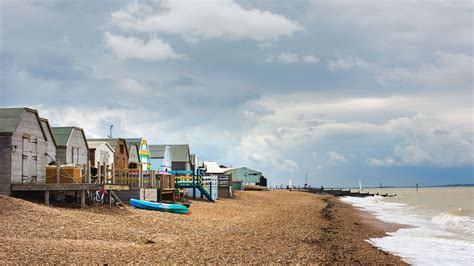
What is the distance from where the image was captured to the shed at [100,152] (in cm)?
4162

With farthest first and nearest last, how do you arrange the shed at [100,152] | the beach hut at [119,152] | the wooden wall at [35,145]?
the beach hut at [119,152]
the shed at [100,152]
the wooden wall at [35,145]

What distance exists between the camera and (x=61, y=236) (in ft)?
57.8

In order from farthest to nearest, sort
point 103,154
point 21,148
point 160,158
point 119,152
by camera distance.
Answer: point 160,158, point 119,152, point 103,154, point 21,148

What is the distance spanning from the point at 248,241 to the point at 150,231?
170 inches

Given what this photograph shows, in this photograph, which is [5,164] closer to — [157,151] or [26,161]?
[26,161]

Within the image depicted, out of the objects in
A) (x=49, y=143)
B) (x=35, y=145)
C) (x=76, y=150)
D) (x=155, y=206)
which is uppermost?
(x=49, y=143)

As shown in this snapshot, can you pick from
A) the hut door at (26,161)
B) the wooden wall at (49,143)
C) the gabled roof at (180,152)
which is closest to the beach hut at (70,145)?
the wooden wall at (49,143)

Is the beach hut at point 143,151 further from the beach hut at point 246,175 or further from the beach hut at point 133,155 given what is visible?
the beach hut at point 246,175

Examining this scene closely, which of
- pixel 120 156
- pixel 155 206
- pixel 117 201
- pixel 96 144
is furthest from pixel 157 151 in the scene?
pixel 155 206

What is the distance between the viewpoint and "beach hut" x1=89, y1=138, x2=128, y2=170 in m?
46.5

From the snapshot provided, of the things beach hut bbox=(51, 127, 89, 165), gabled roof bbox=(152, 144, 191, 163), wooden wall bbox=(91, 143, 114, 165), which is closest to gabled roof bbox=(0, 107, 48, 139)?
beach hut bbox=(51, 127, 89, 165)

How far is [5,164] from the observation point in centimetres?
2686

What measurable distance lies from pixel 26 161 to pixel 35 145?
1.52m

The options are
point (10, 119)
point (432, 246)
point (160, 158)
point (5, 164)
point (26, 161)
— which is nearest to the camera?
point (432, 246)
